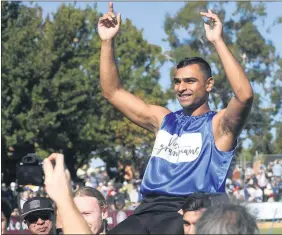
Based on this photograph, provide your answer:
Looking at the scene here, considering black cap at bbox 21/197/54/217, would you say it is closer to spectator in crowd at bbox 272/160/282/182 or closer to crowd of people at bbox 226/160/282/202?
crowd of people at bbox 226/160/282/202

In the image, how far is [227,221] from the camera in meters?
3.62

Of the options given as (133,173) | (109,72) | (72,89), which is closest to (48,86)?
(72,89)

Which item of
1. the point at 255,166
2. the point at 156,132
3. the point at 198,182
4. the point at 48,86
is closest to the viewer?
the point at 198,182

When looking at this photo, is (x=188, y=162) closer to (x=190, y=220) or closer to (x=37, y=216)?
(x=190, y=220)

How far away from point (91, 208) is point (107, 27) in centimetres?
127

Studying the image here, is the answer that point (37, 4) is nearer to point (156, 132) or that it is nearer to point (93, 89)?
point (93, 89)

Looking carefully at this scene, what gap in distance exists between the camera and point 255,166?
3438 cm

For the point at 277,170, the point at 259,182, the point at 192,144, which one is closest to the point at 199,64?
the point at 192,144

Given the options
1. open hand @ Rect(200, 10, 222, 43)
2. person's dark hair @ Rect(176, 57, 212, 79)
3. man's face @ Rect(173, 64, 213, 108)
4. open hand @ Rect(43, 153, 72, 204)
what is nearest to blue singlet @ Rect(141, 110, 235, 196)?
man's face @ Rect(173, 64, 213, 108)

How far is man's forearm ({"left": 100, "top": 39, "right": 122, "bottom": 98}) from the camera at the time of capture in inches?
248

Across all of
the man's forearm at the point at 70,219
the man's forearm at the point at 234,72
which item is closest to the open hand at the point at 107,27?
the man's forearm at the point at 234,72

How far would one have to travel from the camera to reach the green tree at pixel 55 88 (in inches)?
1879

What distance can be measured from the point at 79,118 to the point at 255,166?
1867 centimetres

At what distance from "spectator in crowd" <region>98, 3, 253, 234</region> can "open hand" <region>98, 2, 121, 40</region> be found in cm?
60
